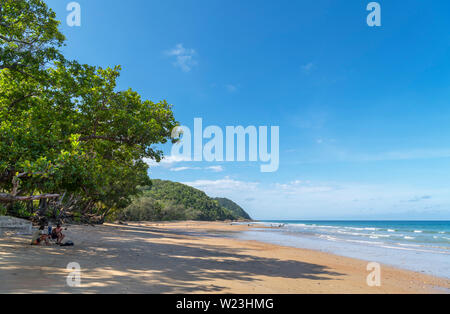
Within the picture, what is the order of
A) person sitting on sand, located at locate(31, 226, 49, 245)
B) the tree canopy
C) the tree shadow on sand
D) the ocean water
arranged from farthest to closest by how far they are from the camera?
the ocean water
person sitting on sand, located at locate(31, 226, 49, 245)
the tree canopy
the tree shadow on sand

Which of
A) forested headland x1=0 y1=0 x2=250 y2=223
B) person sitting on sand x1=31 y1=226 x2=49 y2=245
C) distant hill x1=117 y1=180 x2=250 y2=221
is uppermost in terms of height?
forested headland x1=0 y1=0 x2=250 y2=223

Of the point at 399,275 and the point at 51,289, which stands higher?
the point at 51,289

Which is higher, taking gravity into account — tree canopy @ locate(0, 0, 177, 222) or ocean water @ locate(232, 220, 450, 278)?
tree canopy @ locate(0, 0, 177, 222)

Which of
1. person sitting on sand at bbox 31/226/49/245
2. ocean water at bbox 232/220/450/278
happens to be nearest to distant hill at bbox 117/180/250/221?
ocean water at bbox 232/220/450/278

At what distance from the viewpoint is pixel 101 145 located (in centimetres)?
1734

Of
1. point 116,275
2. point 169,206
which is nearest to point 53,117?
point 116,275

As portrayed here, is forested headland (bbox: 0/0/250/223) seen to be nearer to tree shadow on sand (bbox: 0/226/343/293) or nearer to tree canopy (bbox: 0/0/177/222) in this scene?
A: tree canopy (bbox: 0/0/177/222)

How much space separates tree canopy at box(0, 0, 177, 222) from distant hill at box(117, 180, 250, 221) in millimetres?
60247

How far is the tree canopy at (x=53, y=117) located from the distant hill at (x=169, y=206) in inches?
2372

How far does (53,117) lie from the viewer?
1254 cm

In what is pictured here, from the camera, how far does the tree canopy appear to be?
10281 millimetres
